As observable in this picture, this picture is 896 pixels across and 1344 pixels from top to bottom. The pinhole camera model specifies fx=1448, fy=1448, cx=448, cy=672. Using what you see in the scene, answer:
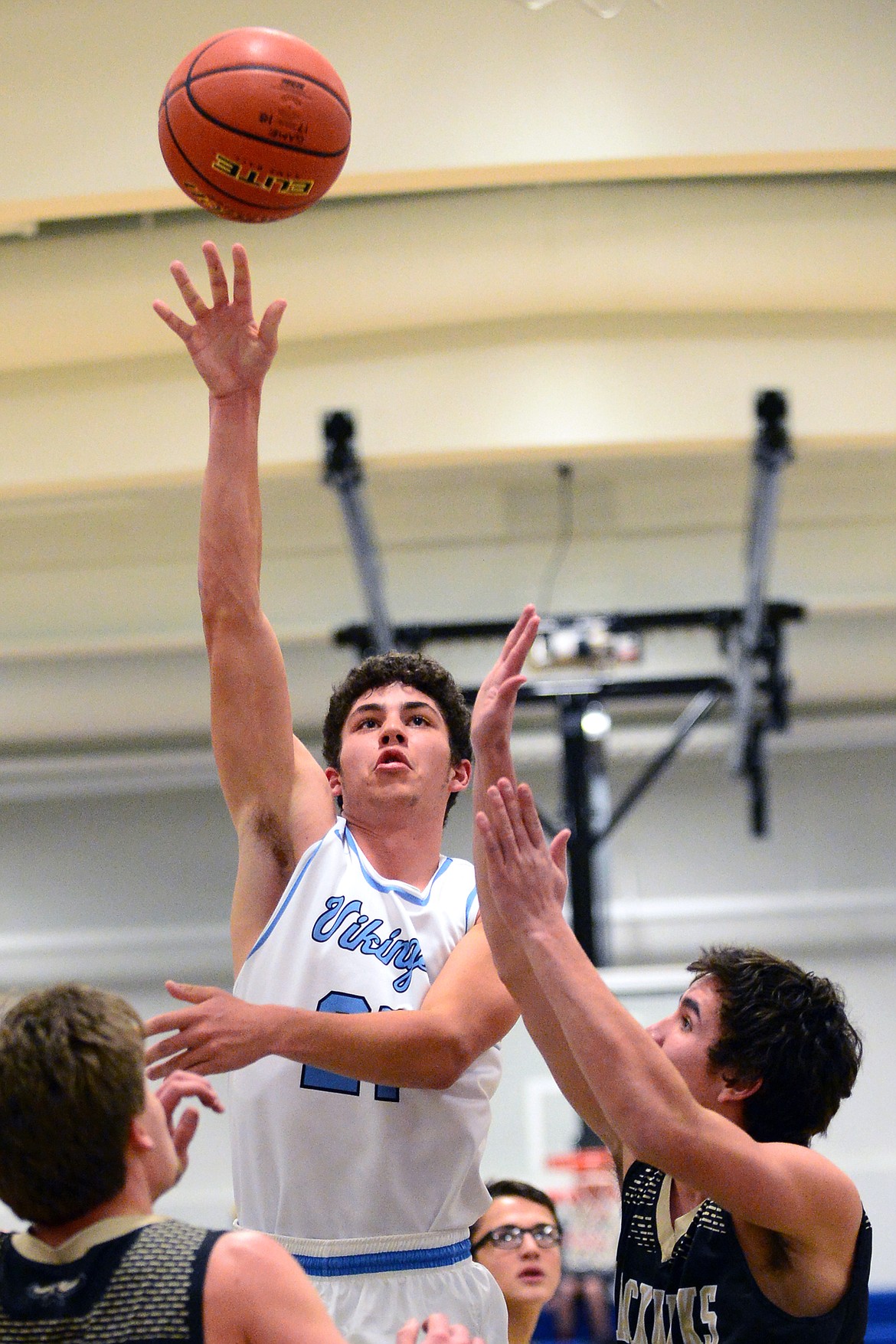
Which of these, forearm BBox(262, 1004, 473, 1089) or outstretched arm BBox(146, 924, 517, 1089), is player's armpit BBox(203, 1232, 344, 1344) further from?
forearm BBox(262, 1004, 473, 1089)

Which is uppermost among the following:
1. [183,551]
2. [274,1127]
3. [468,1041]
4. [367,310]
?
[367,310]

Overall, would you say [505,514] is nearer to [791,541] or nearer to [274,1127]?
[791,541]

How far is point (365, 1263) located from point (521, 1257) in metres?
1.82

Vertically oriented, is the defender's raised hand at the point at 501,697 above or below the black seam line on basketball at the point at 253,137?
below

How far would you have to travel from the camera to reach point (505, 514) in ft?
28.9

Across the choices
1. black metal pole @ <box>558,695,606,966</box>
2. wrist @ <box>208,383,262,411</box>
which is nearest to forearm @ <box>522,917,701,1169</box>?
wrist @ <box>208,383,262,411</box>

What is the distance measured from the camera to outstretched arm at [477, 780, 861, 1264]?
2.08m

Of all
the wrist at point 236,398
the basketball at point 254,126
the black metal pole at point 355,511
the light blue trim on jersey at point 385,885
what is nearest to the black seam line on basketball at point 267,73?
the basketball at point 254,126

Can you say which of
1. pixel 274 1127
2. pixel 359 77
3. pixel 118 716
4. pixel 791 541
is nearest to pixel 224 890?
pixel 118 716

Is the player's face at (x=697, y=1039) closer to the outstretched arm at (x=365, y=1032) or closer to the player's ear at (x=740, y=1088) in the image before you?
the player's ear at (x=740, y=1088)

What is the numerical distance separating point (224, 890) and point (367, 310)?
19.6ft

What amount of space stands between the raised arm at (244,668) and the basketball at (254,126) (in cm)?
46

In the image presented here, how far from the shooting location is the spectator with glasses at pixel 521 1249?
4.09 meters

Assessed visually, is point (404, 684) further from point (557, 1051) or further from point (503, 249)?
point (503, 249)
